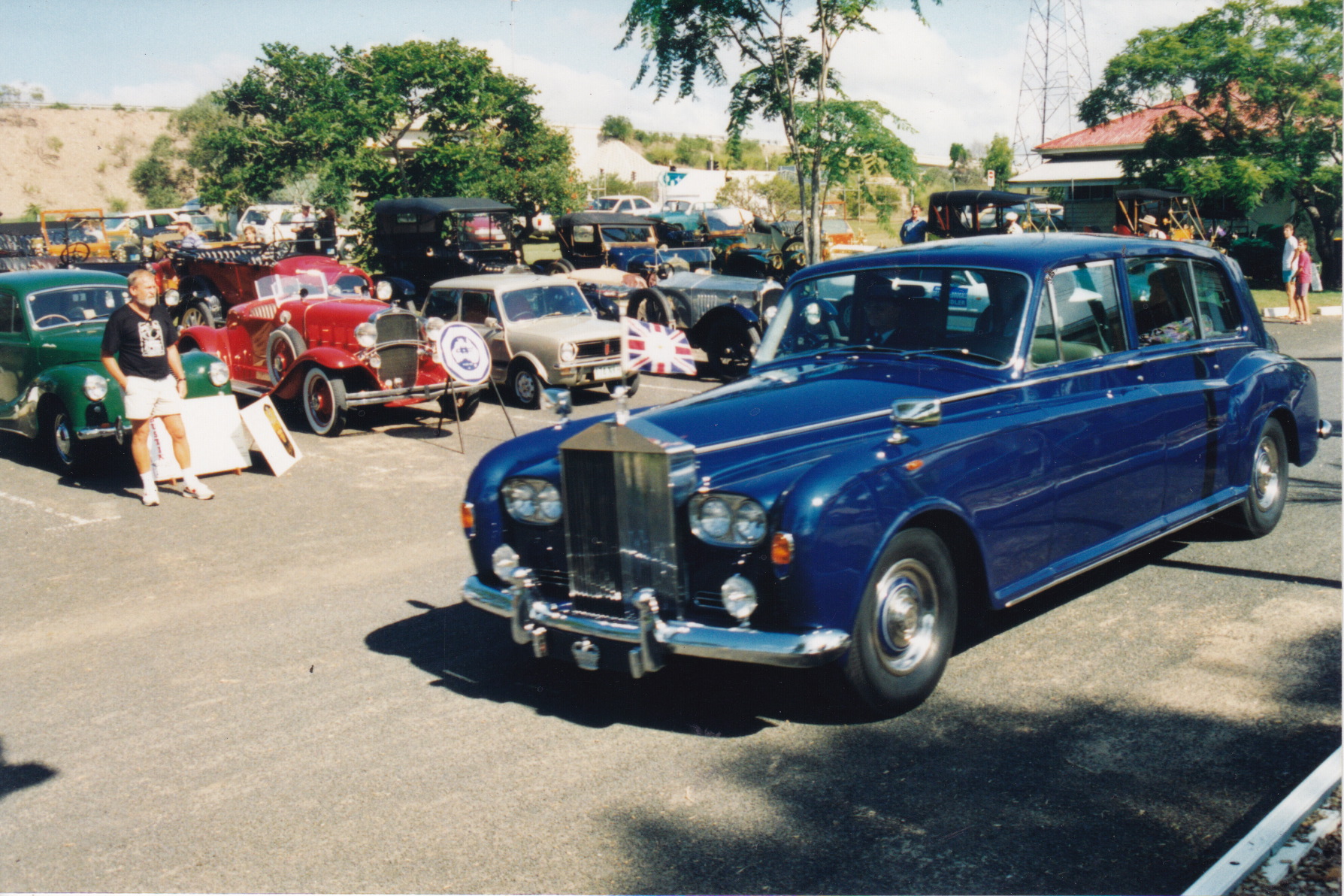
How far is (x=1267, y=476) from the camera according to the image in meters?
6.45

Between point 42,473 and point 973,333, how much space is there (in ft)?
27.3

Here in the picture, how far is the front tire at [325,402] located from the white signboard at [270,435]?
1.30 metres

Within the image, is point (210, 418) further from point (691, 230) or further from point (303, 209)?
point (691, 230)

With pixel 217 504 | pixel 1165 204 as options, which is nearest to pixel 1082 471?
pixel 217 504

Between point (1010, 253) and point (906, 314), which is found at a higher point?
point (1010, 253)

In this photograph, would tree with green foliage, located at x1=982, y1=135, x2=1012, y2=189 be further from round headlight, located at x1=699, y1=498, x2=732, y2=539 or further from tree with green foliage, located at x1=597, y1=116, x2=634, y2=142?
round headlight, located at x1=699, y1=498, x2=732, y2=539

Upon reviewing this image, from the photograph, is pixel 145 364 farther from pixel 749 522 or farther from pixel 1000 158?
pixel 1000 158

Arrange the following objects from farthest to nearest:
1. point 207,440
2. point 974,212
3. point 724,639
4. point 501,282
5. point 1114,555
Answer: point 974,212 < point 501,282 < point 207,440 < point 1114,555 < point 724,639

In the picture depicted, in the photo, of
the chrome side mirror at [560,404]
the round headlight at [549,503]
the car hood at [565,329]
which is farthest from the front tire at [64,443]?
the round headlight at [549,503]

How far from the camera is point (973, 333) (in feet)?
16.6

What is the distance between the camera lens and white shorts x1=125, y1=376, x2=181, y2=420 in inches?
313

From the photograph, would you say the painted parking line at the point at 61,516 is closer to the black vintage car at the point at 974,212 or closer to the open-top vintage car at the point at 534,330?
the open-top vintage car at the point at 534,330

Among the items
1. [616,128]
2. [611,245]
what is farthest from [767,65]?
[616,128]

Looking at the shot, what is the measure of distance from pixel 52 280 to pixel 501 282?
4.71m
